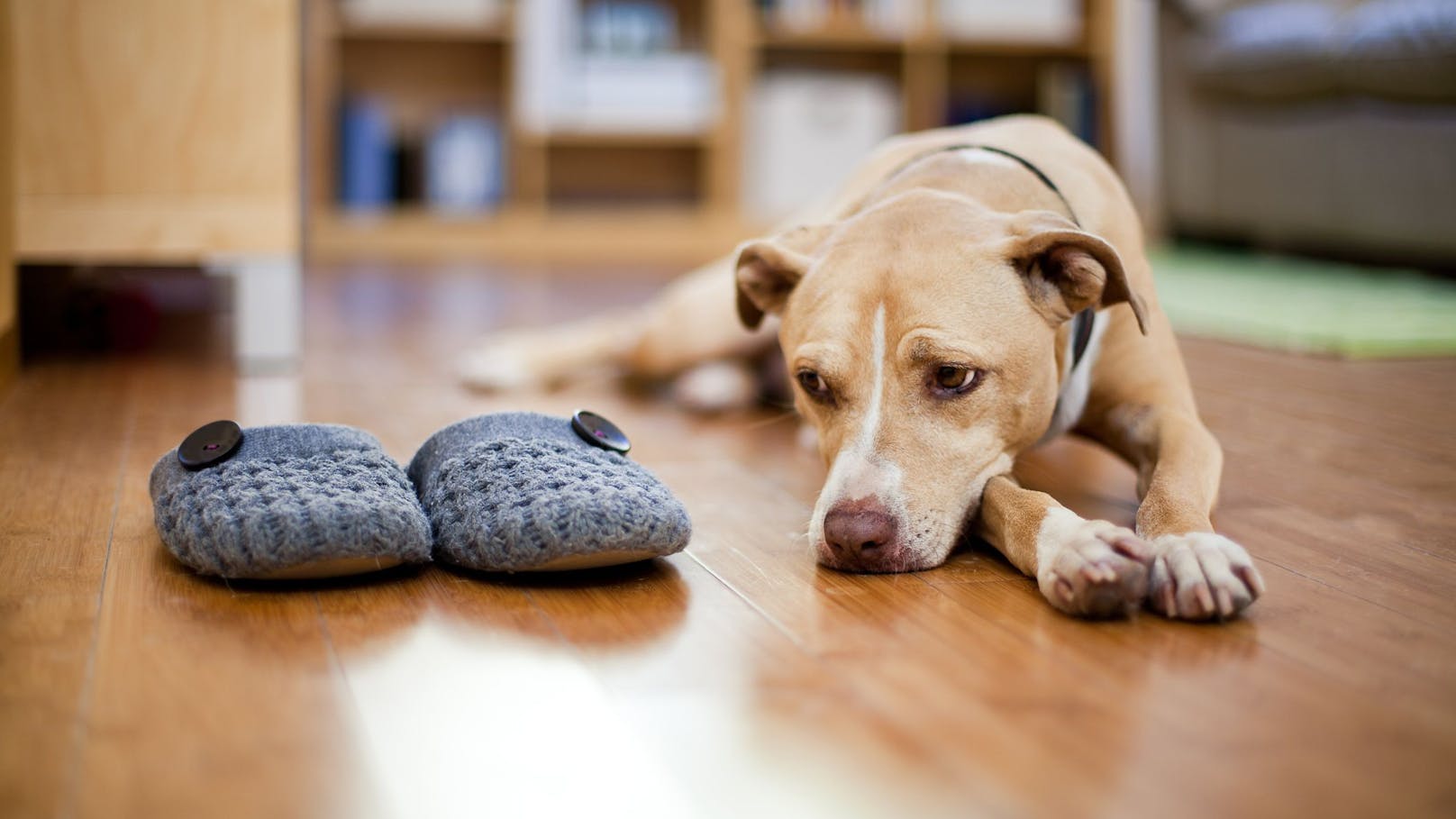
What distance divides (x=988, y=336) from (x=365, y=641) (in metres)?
0.69

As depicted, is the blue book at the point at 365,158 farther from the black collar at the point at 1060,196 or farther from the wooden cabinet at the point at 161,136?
the black collar at the point at 1060,196

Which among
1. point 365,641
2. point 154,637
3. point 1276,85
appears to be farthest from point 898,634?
point 1276,85

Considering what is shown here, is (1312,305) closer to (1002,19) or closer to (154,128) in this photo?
(1002,19)

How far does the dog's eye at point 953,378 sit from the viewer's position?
1427mm

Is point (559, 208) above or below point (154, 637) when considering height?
above

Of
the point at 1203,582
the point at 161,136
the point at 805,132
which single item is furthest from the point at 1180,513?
the point at 805,132

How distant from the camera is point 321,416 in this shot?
2148 mm

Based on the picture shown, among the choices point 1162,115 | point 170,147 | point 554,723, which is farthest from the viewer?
point 1162,115

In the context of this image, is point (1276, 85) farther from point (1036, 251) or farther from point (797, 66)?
point (1036, 251)

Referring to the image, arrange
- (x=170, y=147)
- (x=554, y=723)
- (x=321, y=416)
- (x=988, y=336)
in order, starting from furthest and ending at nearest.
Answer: (x=170, y=147)
(x=321, y=416)
(x=988, y=336)
(x=554, y=723)

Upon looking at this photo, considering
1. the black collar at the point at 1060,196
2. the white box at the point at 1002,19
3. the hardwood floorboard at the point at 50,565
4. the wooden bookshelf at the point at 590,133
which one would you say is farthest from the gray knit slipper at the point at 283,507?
the white box at the point at 1002,19

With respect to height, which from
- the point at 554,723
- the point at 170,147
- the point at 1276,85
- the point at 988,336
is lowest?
the point at 554,723

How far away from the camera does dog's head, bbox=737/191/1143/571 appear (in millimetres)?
1372

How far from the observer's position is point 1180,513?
1.37 m
